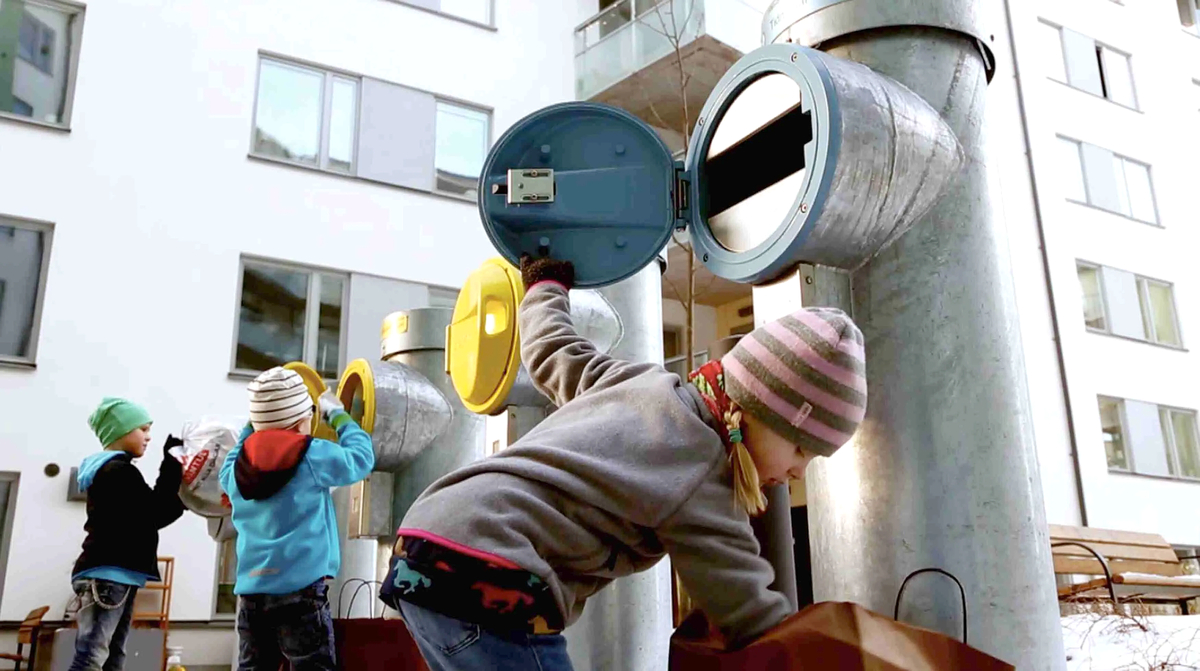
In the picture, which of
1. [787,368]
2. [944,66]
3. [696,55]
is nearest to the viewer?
[787,368]

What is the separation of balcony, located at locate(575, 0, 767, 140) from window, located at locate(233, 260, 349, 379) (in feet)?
14.0

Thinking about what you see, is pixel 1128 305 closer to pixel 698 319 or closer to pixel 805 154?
pixel 698 319

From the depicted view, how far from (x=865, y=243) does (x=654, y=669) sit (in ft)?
6.92

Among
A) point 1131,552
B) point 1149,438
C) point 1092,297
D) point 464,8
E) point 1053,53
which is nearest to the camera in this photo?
point 1131,552

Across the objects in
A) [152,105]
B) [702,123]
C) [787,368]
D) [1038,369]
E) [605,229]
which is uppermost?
[152,105]

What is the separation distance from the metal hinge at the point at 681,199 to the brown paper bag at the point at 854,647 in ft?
3.09

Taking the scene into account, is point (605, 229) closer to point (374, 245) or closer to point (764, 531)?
point (764, 531)

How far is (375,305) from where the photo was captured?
11.3m

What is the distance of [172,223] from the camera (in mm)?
10367

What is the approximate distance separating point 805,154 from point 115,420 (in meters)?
4.14

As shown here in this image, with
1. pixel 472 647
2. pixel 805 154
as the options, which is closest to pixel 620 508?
pixel 472 647

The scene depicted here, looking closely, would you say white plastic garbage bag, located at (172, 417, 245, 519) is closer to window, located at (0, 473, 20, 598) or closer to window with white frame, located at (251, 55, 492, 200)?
window, located at (0, 473, 20, 598)

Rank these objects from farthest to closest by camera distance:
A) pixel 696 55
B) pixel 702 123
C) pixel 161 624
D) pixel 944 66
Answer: pixel 696 55 < pixel 161 624 < pixel 702 123 < pixel 944 66

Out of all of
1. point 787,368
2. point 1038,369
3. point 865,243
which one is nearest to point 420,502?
point 787,368
